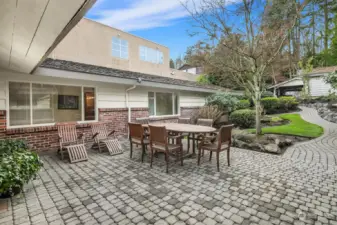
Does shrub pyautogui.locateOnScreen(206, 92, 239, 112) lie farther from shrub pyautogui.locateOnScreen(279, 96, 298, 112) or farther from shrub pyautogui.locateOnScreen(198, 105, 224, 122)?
shrub pyautogui.locateOnScreen(279, 96, 298, 112)

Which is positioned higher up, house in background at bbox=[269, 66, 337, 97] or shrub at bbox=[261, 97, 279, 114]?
house in background at bbox=[269, 66, 337, 97]

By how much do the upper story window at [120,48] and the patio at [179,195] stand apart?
11479mm

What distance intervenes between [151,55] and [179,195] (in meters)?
16.1

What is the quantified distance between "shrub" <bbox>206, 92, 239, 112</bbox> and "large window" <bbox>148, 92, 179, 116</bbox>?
8.99ft

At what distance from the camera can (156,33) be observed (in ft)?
57.8

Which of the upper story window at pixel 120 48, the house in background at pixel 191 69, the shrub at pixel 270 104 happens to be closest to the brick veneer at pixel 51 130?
the upper story window at pixel 120 48

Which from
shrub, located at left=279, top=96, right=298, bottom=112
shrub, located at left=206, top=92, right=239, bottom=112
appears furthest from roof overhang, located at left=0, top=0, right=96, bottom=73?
shrub, located at left=279, top=96, right=298, bottom=112

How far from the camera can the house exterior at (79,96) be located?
5.13 m

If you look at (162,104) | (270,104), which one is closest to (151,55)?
(162,104)

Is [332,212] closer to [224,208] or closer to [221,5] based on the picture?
[224,208]

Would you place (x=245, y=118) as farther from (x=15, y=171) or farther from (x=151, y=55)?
(x=151, y=55)

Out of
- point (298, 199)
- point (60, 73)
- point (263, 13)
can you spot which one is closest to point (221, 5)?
point (263, 13)

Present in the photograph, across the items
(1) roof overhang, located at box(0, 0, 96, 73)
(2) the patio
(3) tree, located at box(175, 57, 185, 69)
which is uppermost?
(3) tree, located at box(175, 57, 185, 69)

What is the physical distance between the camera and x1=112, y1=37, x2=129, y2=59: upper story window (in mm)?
13898
